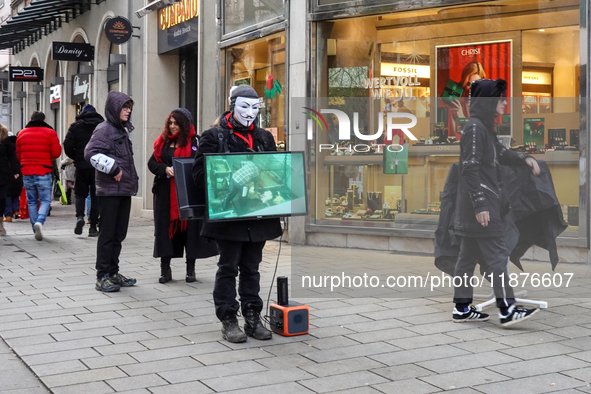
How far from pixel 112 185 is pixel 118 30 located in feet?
31.2

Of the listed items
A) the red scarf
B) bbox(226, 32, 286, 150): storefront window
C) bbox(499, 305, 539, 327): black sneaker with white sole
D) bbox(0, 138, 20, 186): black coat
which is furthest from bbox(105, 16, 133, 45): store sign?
bbox(499, 305, 539, 327): black sneaker with white sole

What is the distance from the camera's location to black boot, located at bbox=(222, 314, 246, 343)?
4910 mm

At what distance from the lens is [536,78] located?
29.5ft

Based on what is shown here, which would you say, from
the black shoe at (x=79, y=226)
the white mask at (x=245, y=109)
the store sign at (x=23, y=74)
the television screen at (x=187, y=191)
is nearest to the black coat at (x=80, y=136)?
the black shoe at (x=79, y=226)

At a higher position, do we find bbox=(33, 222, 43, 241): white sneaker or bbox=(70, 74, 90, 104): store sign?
bbox=(70, 74, 90, 104): store sign

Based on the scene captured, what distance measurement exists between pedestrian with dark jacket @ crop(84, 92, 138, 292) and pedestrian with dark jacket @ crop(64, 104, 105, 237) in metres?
4.14

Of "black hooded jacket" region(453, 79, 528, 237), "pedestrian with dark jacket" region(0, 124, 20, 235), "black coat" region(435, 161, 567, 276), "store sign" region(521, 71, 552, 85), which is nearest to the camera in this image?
"black hooded jacket" region(453, 79, 528, 237)

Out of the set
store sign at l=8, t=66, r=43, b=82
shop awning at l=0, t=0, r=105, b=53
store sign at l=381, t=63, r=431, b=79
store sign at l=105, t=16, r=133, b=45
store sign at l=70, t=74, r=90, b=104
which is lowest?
store sign at l=381, t=63, r=431, b=79

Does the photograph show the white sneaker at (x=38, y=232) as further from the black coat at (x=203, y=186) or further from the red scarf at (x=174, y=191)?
the black coat at (x=203, y=186)

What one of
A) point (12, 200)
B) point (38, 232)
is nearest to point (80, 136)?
point (38, 232)

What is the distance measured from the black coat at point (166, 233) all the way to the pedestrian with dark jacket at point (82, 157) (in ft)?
12.8

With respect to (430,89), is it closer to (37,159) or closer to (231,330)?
(231,330)

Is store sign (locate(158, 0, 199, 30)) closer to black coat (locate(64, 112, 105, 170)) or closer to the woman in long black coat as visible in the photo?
black coat (locate(64, 112, 105, 170))

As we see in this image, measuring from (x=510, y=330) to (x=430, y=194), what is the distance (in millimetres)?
4153
